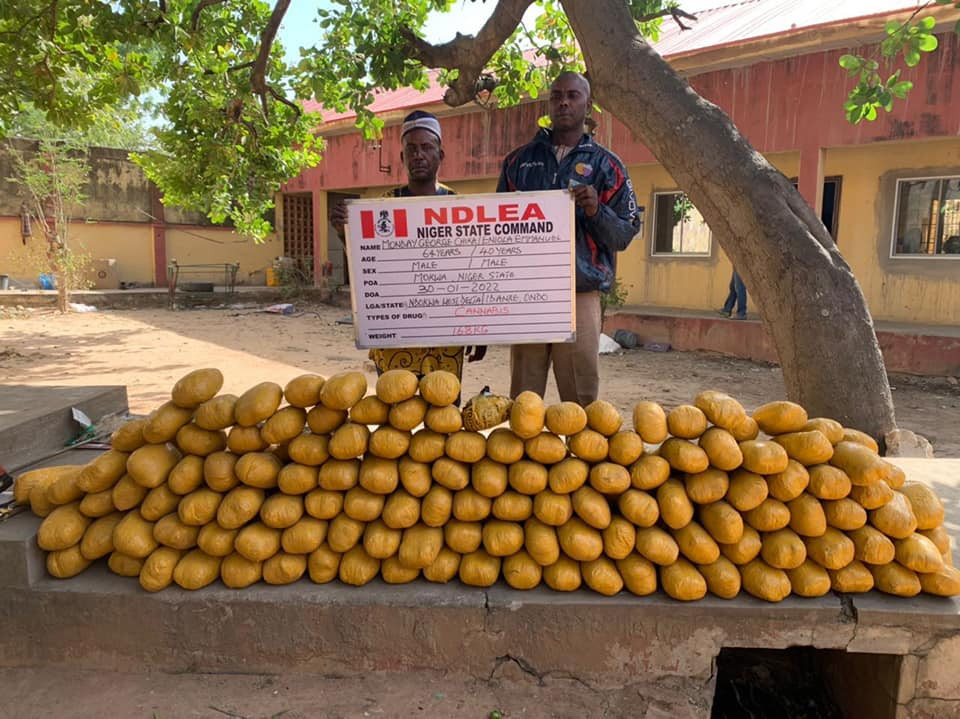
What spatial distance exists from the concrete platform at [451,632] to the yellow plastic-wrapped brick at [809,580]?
1.7 inches

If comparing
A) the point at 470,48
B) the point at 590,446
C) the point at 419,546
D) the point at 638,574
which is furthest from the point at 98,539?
the point at 470,48

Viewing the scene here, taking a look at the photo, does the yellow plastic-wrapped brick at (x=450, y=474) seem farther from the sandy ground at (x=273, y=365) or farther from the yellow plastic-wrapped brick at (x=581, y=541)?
the sandy ground at (x=273, y=365)

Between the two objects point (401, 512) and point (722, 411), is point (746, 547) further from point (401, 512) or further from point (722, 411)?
point (401, 512)

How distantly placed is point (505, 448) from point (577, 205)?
1.08 meters

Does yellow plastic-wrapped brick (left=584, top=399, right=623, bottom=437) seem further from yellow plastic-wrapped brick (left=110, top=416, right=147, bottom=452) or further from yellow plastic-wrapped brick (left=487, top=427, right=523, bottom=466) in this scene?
yellow plastic-wrapped brick (left=110, top=416, right=147, bottom=452)

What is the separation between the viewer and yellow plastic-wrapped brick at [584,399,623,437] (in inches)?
88.0

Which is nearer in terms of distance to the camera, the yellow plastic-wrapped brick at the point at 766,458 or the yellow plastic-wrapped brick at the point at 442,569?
the yellow plastic-wrapped brick at the point at 766,458

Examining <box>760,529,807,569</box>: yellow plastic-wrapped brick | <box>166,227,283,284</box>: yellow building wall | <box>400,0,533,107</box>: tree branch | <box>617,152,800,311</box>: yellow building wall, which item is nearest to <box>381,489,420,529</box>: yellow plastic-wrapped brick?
<box>760,529,807,569</box>: yellow plastic-wrapped brick

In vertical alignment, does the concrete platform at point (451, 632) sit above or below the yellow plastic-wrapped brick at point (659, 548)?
below

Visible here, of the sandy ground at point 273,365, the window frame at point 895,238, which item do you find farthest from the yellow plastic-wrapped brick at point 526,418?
the window frame at point 895,238

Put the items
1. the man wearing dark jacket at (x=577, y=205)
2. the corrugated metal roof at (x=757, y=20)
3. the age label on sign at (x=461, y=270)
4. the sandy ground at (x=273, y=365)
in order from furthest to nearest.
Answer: the corrugated metal roof at (x=757, y=20) < the sandy ground at (x=273, y=365) < the man wearing dark jacket at (x=577, y=205) < the age label on sign at (x=461, y=270)

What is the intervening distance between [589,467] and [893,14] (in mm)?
7830

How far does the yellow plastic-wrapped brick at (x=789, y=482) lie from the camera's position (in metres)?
2.05

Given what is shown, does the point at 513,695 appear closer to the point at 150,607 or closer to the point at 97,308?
the point at 150,607
